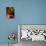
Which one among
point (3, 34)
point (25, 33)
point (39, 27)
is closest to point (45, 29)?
point (39, 27)

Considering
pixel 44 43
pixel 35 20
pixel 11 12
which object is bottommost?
pixel 44 43

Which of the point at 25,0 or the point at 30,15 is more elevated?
the point at 25,0

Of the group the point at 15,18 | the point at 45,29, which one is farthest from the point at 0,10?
the point at 45,29

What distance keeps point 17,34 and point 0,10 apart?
2.60ft

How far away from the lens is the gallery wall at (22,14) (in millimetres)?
3680

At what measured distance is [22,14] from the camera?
3699mm

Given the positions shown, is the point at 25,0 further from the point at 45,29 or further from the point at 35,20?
the point at 45,29

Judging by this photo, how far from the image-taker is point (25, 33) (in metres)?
3.55

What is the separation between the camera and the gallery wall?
12.1ft

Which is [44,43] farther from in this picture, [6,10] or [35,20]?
[6,10]

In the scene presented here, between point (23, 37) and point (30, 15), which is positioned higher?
point (30, 15)

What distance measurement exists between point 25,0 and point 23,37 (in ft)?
3.28

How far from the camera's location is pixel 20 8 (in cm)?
370

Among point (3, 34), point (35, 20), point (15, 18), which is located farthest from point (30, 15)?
point (3, 34)
